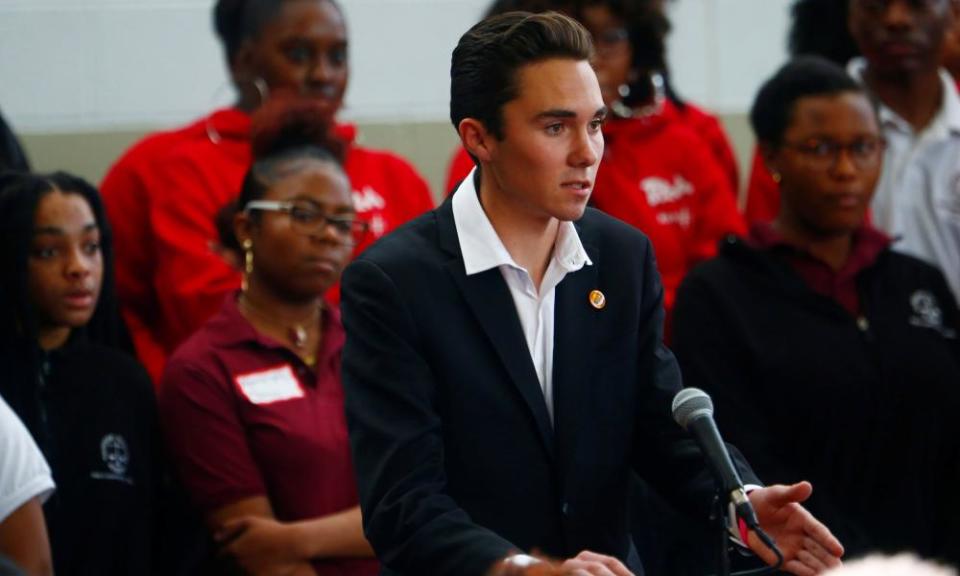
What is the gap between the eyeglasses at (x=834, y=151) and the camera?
14.6ft

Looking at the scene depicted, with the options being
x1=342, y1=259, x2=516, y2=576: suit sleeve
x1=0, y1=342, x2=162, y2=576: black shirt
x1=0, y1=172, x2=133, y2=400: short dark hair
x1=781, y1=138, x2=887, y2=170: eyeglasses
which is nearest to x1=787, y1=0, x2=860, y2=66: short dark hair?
x1=781, y1=138, x2=887, y2=170: eyeglasses

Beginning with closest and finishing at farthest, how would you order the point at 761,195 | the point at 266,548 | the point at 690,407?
the point at 690,407
the point at 266,548
the point at 761,195

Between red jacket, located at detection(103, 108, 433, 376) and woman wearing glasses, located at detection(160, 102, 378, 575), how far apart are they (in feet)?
0.72

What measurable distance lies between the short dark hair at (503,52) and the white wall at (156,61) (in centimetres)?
224

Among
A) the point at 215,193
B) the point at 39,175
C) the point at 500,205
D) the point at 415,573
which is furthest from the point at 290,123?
the point at 415,573

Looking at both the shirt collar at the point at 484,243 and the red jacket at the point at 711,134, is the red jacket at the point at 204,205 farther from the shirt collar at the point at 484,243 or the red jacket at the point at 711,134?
the shirt collar at the point at 484,243

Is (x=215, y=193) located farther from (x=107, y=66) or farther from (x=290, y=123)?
(x=107, y=66)

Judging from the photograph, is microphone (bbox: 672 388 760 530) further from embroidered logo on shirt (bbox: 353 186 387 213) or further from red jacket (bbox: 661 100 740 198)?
red jacket (bbox: 661 100 740 198)

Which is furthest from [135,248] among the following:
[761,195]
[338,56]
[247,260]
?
[761,195]

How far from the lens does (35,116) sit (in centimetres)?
533

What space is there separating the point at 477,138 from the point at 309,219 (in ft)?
4.85

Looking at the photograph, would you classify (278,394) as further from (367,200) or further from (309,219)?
(367,200)

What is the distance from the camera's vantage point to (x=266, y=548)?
3.84 m

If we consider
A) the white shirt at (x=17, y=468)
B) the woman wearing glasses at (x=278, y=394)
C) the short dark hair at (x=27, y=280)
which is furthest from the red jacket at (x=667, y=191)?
the white shirt at (x=17, y=468)
